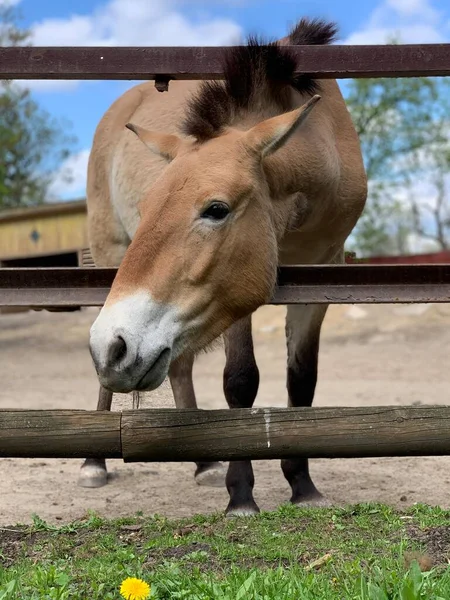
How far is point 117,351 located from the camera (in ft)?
8.63

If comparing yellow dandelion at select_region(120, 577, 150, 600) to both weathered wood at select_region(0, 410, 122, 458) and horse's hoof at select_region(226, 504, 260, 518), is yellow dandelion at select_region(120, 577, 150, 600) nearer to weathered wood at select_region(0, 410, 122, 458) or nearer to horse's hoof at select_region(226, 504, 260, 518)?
weathered wood at select_region(0, 410, 122, 458)

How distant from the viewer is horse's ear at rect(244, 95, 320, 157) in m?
Answer: 3.20

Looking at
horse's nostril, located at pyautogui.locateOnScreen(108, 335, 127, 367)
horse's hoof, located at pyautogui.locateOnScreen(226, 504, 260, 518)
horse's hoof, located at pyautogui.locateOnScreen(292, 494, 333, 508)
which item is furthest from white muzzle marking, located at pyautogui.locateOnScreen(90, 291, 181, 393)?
horse's hoof, located at pyautogui.locateOnScreen(292, 494, 333, 508)

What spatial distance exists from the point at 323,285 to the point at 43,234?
16.3 meters

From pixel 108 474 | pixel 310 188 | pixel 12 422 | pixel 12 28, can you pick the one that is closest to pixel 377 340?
pixel 108 474

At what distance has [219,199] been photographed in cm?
303

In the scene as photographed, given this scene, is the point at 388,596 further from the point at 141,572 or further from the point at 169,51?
the point at 169,51

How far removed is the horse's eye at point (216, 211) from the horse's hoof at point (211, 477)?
9.71 ft

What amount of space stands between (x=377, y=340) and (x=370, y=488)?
969cm

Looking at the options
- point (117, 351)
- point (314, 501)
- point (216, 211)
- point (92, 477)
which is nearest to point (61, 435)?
point (117, 351)

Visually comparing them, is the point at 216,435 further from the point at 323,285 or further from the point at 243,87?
the point at 243,87

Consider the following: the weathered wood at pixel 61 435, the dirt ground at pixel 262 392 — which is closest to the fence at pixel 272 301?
the weathered wood at pixel 61 435

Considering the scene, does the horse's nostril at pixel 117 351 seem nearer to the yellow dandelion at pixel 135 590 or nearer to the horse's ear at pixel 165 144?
the yellow dandelion at pixel 135 590

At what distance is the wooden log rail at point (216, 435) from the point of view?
2.93 m
